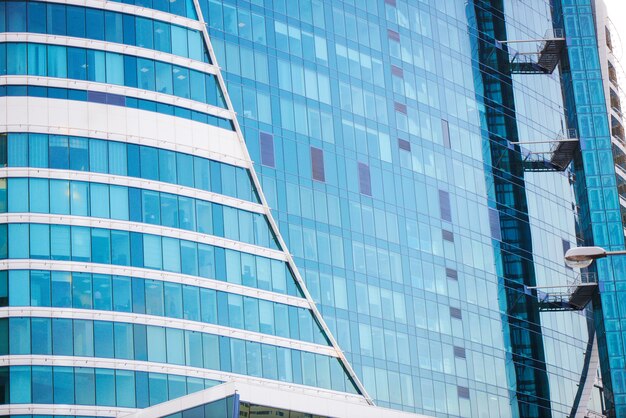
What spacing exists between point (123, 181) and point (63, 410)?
12.9 meters

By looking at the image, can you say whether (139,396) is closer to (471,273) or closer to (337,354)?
(337,354)

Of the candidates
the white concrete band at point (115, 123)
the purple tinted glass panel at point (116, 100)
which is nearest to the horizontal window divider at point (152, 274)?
the white concrete band at point (115, 123)

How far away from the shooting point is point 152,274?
7331cm

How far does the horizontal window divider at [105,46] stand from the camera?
7475 cm

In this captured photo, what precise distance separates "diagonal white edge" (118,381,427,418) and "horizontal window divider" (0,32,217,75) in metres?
20.4

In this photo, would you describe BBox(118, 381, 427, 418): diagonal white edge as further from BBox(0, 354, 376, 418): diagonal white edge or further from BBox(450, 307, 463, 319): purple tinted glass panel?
BBox(450, 307, 463, 319): purple tinted glass panel

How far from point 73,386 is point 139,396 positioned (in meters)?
3.42

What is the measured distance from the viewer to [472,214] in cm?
9656

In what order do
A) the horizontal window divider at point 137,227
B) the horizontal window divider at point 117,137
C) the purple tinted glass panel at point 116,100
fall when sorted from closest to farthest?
1. the horizontal window divider at point 137,227
2. the horizontal window divider at point 117,137
3. the purple tinted glass panel at point 116,100

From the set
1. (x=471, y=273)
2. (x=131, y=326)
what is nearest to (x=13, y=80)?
(x=131, y=326)

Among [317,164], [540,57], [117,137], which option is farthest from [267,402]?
[540,57]

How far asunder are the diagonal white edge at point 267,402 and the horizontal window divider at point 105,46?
2045 cm

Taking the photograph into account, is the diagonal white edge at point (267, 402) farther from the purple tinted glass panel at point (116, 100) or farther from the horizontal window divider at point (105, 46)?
the horizontal window divider at point (105, 46)

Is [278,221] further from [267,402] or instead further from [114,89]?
[267,402]
